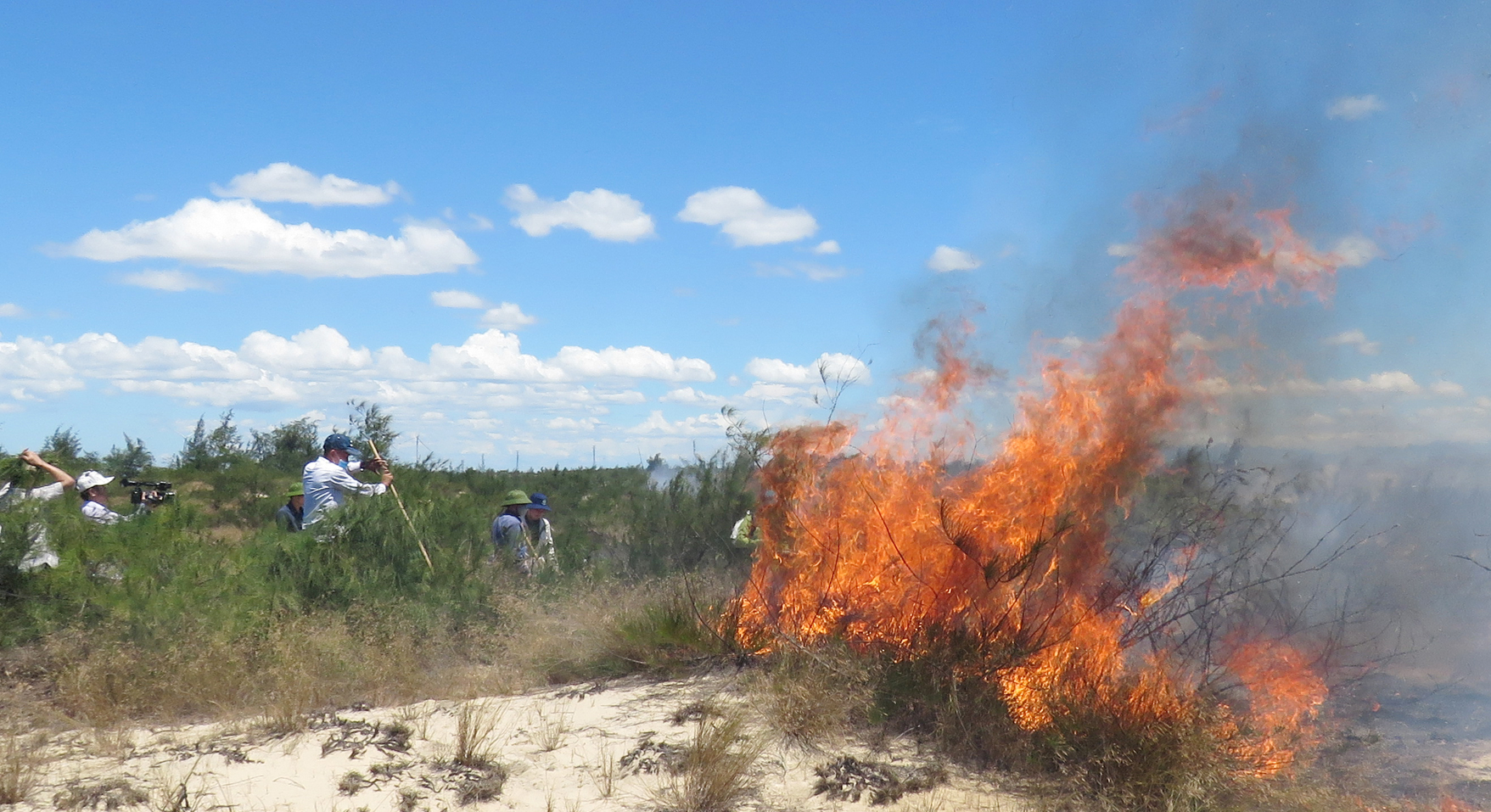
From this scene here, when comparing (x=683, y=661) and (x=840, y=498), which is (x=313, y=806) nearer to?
(x=683, y=661)

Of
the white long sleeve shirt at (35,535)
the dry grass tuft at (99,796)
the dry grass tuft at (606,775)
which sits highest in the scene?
the white long sleeve shirt at (35,535)

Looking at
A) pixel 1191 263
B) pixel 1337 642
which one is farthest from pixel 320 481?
pixel 1337 642

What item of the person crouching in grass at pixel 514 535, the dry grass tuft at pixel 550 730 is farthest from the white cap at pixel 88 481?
the dry grass tuft at pixel 550 730

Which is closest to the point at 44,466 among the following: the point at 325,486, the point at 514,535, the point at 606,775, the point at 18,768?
the point at 325,486

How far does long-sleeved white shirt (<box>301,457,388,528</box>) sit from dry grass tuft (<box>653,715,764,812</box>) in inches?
196

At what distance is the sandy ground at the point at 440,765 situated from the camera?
5031 millimetres

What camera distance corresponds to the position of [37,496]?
28.2 ft

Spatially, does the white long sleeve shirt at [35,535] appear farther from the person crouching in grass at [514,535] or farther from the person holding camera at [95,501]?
the person crouching in grass at [514,535]

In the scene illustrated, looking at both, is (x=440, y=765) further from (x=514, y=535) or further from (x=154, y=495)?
(x=154, y=495)

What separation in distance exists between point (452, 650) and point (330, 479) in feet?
7.67

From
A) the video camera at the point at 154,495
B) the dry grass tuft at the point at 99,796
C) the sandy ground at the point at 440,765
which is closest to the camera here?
the dry grass tuft at the point at 99,796

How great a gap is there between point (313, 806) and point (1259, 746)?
4873 mm

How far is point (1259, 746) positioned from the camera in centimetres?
585

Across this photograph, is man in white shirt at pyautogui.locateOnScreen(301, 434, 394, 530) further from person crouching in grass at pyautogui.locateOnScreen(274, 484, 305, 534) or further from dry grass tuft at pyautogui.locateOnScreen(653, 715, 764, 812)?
dry grass tuft at pyautogui.locateOnScreen(653, 715, 764, 812)
